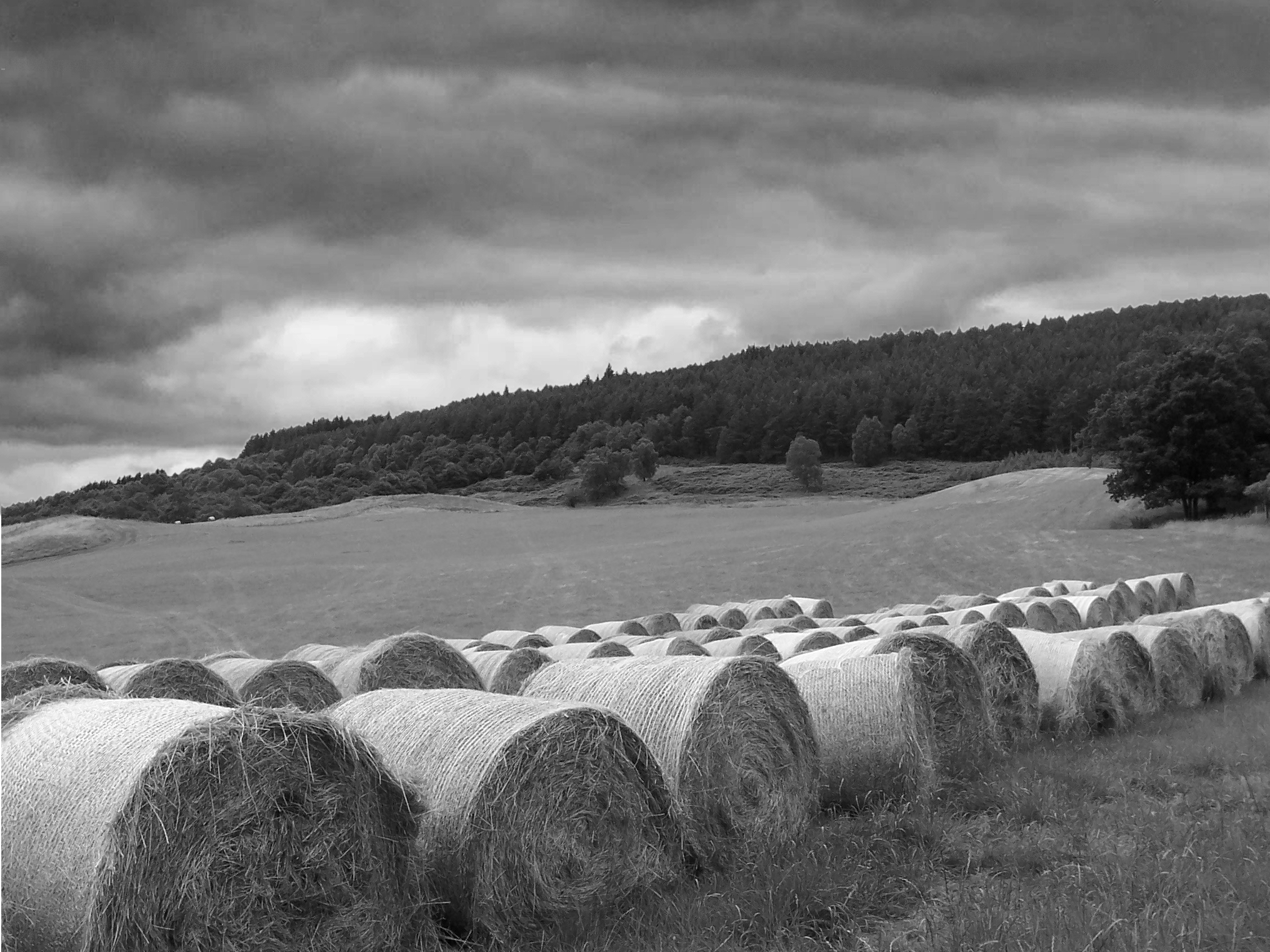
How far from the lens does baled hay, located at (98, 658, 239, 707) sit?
28.3 ft

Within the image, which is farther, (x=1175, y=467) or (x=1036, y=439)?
(x=1036, y=439)

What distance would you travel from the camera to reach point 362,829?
5.40 meters

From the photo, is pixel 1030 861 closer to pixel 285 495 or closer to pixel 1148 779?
pixel 1148 779

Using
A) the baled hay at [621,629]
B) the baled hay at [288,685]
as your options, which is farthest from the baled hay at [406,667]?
the baled hay at [621,629]

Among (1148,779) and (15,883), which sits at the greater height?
(15,883)

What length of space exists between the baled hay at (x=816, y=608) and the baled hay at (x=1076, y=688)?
11421 millimetres

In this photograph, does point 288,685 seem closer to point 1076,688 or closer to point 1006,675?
point 1006,675

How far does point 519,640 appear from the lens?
17.6 metres

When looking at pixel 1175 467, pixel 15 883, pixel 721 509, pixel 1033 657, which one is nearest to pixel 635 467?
pixel 721 509

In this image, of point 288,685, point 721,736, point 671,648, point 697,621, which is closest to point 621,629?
point 697,621

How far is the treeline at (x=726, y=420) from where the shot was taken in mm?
109250

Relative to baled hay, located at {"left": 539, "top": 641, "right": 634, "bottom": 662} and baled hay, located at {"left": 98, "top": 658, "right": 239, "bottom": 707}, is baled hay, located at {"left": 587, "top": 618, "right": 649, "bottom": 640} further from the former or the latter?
baled hay, located at {"left": 98, "top": 658, "right": 239, "bottom": 707}

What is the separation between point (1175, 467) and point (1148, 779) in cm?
4677

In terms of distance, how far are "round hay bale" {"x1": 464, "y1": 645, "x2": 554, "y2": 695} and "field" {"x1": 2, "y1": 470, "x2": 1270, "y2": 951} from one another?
556cm
